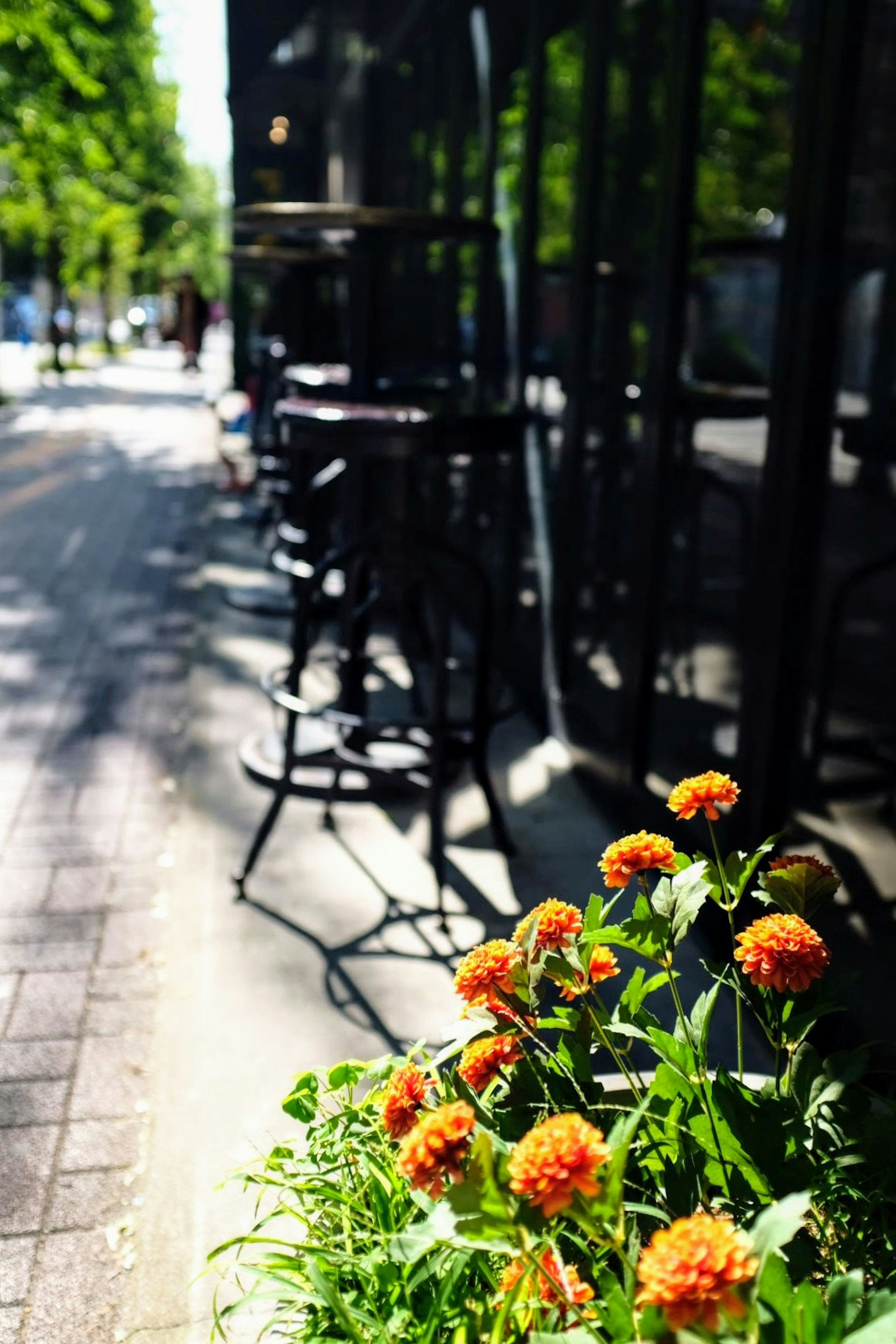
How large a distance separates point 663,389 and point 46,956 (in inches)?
101

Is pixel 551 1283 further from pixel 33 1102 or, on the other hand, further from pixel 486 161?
pixel 486 161

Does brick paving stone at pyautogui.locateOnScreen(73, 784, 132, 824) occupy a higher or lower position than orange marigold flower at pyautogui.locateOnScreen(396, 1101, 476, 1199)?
lower

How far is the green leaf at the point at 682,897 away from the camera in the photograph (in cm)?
194

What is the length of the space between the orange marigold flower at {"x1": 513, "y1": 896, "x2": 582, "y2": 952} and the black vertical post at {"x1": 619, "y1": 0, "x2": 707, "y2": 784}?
2.91 m

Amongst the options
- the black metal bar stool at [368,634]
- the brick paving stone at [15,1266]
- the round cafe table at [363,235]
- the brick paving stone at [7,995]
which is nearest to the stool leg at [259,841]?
the black metal bar stool at [368,634]

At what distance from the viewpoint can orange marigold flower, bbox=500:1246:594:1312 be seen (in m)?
1.60

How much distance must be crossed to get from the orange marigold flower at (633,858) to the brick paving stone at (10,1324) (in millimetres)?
1486

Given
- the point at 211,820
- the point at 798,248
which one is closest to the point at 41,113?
the point at 211,820

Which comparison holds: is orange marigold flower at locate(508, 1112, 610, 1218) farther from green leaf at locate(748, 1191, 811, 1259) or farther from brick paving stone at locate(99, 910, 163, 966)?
brick paving stone at locate(99, 910, 163, 966)

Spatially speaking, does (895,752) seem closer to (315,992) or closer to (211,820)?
(315,992)

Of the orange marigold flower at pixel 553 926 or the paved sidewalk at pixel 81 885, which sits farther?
the paved sidewalk at pixel 81 885

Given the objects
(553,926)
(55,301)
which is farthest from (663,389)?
(55,301)

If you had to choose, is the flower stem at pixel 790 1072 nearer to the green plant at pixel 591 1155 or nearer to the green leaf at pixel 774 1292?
the green plant at pixel 591 1155

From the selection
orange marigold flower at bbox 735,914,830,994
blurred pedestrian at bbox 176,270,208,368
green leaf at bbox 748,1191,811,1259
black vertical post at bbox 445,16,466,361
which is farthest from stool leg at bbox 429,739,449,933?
blurred pedestrian at bbox 176,270,208,368
